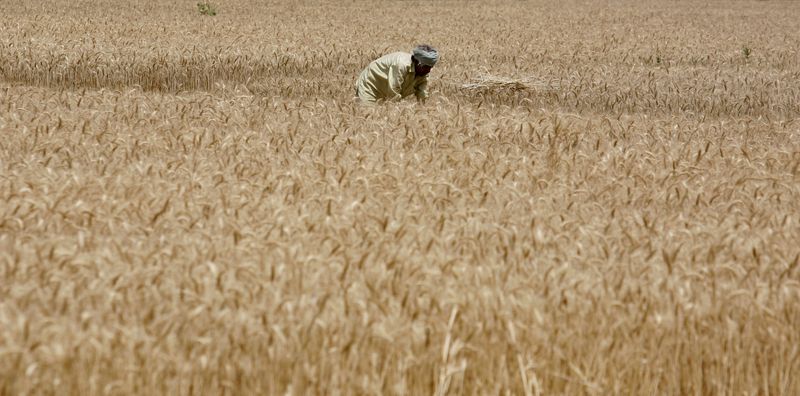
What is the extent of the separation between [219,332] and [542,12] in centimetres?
2715

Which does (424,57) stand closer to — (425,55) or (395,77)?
(425,55)

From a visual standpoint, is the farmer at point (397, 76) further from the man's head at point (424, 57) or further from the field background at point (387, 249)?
the field background at point (387, 249)

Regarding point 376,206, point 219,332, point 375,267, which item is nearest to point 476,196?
point 376,206

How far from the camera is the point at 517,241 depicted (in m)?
5.07

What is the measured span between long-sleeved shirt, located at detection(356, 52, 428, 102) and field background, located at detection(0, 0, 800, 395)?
125 centimetres

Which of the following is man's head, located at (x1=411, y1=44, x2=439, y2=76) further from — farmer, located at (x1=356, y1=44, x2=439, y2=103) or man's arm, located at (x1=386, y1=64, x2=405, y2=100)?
man's arm, located at (x1=386, y1=64, x2=405, y2=100)

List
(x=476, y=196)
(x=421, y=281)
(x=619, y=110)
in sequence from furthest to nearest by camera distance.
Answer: (x=619, y=110) < (x=476, y=196) < (x=421, y=281)

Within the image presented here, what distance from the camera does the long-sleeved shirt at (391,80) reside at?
1083 centimetres

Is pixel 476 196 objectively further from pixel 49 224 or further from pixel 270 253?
pixel 49 224

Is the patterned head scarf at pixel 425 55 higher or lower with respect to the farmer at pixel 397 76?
higher

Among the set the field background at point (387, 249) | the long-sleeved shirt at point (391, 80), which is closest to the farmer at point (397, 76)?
the long-sleeved shirt at point (391, 80)

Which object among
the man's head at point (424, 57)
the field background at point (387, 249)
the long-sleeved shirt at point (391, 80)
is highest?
the man's head at point (424, 57)

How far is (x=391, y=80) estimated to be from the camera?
35.6ft

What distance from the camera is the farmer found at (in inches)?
413
